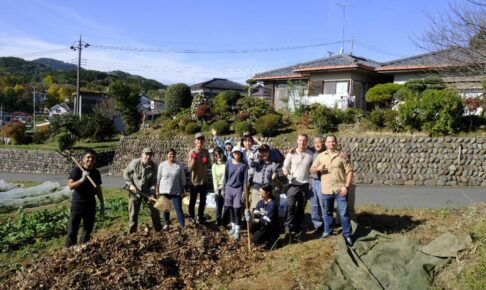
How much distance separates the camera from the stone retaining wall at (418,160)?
13719 mm

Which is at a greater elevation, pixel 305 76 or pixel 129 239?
pixel 305 76

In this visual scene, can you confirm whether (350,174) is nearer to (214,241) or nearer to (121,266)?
(214,241)

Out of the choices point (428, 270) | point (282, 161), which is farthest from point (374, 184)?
point (428, 270)

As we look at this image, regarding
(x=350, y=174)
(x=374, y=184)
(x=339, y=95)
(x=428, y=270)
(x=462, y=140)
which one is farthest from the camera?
(x=339, y=95)

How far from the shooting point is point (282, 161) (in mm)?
7875

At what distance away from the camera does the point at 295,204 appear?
7035 mm

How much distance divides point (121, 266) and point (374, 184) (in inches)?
432

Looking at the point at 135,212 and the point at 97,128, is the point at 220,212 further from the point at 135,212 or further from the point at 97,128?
the point at 97,128

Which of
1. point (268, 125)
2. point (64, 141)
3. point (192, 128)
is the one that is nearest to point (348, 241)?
point (268, 125)

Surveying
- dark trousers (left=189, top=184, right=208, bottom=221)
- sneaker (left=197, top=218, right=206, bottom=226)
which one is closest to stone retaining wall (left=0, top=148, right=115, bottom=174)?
dark trousers (left=189, top=184, right=208, bottom=221)

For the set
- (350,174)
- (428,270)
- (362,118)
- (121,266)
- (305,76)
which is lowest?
(121,266)

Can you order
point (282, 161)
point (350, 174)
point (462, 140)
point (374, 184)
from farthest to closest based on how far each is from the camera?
point (374, 184)
point (462, 140)
point (282, 161)
point (350, 174)

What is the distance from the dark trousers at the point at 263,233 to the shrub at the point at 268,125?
11624 millimetres

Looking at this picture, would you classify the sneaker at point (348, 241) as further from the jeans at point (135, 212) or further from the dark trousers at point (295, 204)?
the jeans at point (135, 212)
